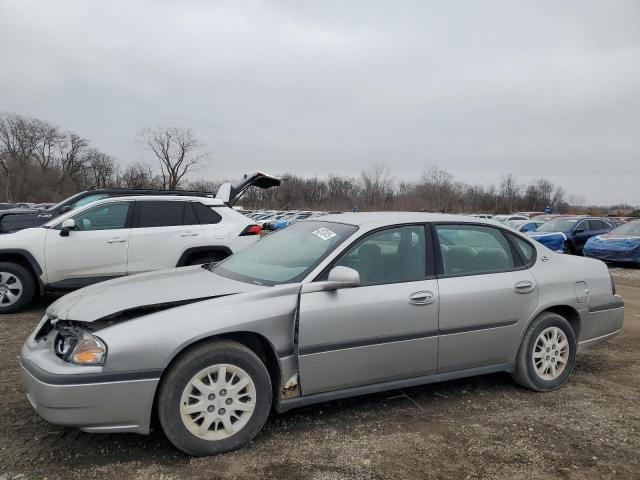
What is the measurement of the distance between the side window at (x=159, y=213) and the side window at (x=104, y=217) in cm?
20

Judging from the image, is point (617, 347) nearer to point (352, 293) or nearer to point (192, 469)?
point (352, 293)

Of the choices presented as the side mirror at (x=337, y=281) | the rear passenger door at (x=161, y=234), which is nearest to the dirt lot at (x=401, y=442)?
the side mirror at (x=337, y=281)

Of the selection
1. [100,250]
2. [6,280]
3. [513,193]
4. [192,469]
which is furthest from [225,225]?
[513,193]

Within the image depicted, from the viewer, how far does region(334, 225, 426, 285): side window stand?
356 centimetres

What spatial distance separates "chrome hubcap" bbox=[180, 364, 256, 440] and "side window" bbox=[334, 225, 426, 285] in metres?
1.07

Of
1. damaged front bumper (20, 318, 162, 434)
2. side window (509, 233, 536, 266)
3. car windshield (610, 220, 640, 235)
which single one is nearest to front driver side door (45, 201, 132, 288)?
damaged front bumper (20, 318, 162, 434)

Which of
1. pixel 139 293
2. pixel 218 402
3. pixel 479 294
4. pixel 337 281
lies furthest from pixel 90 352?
pixel 479 294

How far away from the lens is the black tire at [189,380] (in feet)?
9.39

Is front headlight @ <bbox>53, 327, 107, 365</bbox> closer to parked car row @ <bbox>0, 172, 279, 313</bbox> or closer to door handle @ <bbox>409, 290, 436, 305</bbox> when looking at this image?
door handle @ <bbox>409, 290, 436, 305</bbox>

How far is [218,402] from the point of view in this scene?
9.80 ft

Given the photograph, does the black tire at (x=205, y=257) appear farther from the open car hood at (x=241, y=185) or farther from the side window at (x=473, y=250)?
the side window at (x=473, y=250)

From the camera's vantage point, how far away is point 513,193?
323 ft

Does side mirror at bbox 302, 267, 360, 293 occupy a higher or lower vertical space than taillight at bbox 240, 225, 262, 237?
lower

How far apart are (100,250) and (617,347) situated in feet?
22.2
